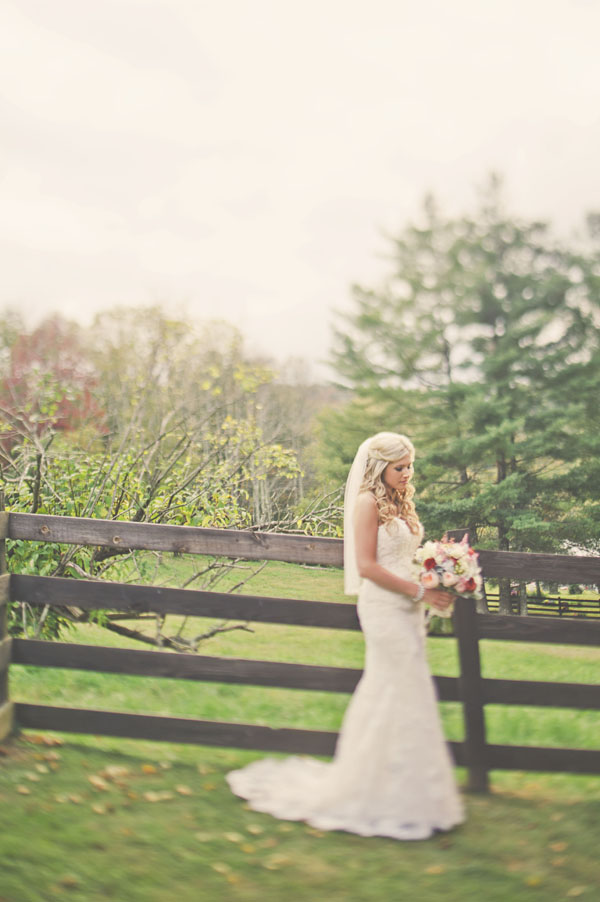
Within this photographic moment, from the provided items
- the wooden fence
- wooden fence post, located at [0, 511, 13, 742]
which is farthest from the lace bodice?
wooden fence post, located at [0, 511, 13, 742]

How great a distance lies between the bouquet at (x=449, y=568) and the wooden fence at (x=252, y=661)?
44cm

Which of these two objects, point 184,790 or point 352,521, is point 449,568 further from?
point 184,790

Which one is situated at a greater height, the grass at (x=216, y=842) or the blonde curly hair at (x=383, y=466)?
the blonde curly hair at (x=383, y=466)

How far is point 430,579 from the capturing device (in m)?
3.83

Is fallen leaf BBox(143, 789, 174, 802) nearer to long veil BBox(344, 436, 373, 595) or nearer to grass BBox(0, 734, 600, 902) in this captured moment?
grass BBox(0, 734, 600, 902)

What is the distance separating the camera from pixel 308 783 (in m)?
3.99

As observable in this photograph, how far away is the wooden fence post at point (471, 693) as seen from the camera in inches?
166

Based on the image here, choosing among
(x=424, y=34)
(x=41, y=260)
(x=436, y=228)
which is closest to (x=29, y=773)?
(x=424, y=34)

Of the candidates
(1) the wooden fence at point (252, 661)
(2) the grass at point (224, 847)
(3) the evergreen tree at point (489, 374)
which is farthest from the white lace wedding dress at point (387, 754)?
(3) the evergreen tree at point (489, 374)

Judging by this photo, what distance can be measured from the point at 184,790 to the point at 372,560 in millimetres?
1665

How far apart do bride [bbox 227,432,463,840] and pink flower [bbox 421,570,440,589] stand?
9 cm

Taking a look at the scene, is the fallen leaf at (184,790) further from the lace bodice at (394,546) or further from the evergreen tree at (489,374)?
the evergreen tree at (489,374)

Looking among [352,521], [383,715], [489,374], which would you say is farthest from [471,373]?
[383,715]

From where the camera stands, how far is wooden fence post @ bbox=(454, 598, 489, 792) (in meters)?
4.21
